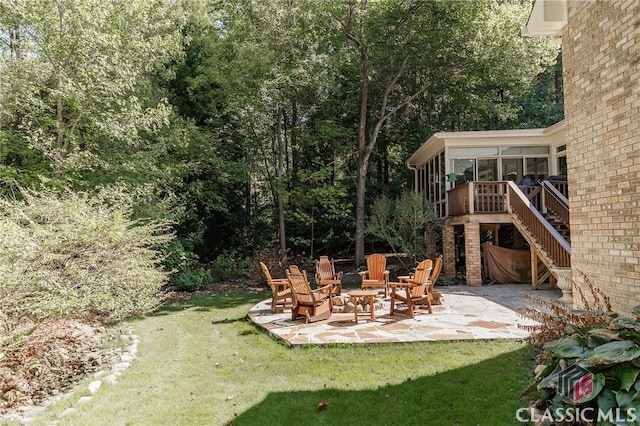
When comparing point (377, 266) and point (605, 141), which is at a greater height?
point (605, 141)

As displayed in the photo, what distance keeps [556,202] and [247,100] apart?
34.7 feet

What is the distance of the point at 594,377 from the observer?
279 cm

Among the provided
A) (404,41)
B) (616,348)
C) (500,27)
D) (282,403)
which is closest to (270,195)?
(404,41)

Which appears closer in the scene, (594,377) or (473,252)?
(594,377)

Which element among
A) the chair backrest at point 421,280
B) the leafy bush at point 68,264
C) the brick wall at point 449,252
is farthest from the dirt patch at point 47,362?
the brick wall at point 449,252

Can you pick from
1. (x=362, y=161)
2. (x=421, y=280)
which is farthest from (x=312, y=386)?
(x=362, y=161)

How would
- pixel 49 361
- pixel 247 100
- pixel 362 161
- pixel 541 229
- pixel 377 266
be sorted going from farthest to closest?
pixel 362 161 < pixel 247 100 < pixel 541 229 < pixel 377 266 < pixel 49 361

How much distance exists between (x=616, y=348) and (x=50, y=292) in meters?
6.16

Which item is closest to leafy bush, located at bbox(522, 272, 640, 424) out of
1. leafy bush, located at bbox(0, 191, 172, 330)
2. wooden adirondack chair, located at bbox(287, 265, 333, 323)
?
wooden adirondack chair, located at bbox(287, 265, 333, 323)

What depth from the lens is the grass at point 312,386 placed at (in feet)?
12.1

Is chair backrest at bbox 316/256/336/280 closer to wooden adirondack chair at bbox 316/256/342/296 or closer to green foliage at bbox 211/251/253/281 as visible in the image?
wooden adirondack chair at bbox 316/256/342/296

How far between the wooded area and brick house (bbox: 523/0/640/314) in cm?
903

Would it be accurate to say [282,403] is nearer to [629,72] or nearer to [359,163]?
[629,72]

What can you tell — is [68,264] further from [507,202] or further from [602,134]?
[507,202]
